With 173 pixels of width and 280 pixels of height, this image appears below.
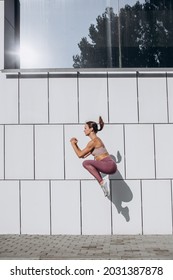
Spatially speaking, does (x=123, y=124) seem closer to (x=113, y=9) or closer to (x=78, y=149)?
(x=78, y=149)

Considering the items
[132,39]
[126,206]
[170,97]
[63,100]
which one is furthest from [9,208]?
[132,39]

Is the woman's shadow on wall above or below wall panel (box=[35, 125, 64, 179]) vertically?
below

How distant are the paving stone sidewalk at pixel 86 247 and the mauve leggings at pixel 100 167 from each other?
4.72ft

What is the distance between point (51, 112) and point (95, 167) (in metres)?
1.86

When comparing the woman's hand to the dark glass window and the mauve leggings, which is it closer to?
the mauve leggings

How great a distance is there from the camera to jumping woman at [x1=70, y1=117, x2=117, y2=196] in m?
10.2

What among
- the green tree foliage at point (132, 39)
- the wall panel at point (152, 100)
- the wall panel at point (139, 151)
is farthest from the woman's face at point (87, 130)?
the green tree foliage at point (132, 39)

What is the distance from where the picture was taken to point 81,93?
11.1 metres

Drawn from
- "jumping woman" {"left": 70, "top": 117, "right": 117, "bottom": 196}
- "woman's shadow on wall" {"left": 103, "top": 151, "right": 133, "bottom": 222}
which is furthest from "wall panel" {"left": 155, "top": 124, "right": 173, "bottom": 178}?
"jumping woman" {"left": 70, "top": 117, "right": 117, "bottom": 196}

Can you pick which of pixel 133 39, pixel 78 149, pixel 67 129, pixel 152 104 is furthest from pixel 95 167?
pixel 133 39

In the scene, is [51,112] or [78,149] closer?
[78,149]

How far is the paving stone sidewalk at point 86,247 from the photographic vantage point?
320 inches

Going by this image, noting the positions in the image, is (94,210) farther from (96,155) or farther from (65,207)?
(96,155)

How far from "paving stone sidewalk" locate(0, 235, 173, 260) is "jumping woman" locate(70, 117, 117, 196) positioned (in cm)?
119
